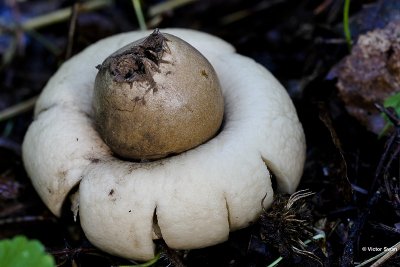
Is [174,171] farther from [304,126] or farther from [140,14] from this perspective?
[140,14]

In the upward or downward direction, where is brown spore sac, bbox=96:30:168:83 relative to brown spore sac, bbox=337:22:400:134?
upward

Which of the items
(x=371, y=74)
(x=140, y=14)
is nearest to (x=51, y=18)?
(x=140, y=14)

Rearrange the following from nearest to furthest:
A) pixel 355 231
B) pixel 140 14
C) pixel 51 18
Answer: pixel 355 231, pixel 140 14, pixel 51 18

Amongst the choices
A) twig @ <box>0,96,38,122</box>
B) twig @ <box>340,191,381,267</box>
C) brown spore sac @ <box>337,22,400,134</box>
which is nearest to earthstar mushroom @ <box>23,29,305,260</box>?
twig @ <box>340,191,381,267</box>

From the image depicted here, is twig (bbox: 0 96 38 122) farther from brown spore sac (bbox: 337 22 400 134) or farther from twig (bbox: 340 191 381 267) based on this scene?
twig (bbox: 340 191 381 267)

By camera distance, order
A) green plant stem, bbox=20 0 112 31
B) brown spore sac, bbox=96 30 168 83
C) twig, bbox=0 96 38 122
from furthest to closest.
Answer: green plant stem, bbox=20 0 112 31 → twig, bbox=0 96 38 122 → brown spore sac, bbox=96 30 168 83

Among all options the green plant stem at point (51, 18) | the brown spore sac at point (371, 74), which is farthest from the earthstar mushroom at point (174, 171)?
the green plant stem at point (51, 18)

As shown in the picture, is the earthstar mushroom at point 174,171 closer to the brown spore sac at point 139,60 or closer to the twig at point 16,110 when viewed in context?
the brown spore sac at point 139,60

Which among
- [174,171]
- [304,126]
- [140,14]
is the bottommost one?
[304,126]
